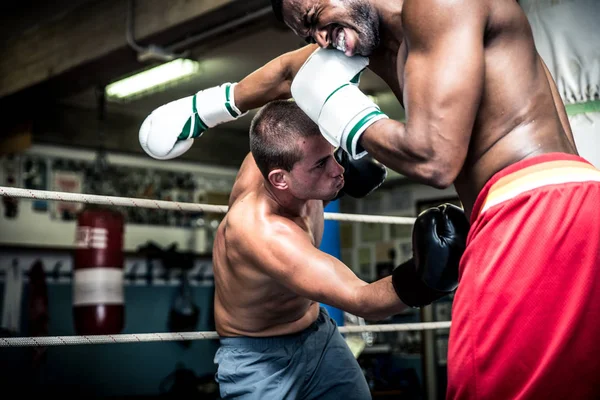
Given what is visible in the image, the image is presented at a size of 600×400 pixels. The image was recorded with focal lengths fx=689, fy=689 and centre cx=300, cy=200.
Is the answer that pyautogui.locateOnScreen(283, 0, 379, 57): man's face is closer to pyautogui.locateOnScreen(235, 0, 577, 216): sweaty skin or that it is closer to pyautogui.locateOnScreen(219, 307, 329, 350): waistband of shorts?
pyautogui.locateOnScreen(235, 0, 577, 216): sweaty skin

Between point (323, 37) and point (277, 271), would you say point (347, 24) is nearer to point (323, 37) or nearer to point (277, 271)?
point (323, 37)

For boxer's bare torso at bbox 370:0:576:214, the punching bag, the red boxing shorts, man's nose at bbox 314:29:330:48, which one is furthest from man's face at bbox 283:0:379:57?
the punching bag

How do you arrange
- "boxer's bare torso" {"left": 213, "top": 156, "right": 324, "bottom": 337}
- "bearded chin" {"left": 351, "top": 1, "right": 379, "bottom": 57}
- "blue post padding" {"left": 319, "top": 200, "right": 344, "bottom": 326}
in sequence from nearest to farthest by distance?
"bearded chin" {"left": 351, "top": 1, "right": 379, "bottom": 57}, "boxer's bare torso" {"left": 213, "top": 156, "right": 324, "bottom": 337}, "blue post padding" {"left": 319, "top": 200, "right": 344, "bottom": 326}

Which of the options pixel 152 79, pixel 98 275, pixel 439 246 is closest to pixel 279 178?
pixel 439 246

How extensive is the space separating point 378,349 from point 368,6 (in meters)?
6.15

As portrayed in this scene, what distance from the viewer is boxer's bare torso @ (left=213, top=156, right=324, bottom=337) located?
1.70 meters

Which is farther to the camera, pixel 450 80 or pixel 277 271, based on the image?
pixel 277 271

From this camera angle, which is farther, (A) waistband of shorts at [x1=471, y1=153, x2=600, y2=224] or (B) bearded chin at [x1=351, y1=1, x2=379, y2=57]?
(B) bearded chin at [x1=351, y1=1, x2=379, y2=57]

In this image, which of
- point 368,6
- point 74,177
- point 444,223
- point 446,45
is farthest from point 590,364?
point 74,177

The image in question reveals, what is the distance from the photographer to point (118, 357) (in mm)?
6070

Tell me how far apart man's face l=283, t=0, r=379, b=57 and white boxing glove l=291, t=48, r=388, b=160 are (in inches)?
0.8

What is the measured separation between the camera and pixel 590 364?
1.07 metres

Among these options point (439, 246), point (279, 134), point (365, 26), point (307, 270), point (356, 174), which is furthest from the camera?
point (356, 174)

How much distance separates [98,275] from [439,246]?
400 centimetres
